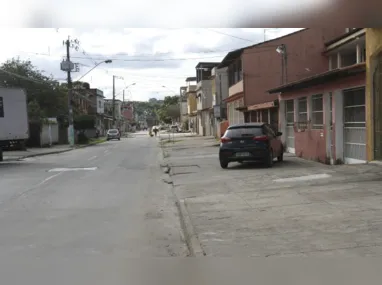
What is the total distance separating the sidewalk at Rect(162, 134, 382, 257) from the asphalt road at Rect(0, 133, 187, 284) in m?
0.51

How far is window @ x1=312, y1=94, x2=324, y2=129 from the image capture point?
1720cm

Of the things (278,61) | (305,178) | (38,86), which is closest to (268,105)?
(278,61)

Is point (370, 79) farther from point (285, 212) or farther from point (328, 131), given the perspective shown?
point (285, 212)

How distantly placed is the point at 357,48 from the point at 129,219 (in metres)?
17.1

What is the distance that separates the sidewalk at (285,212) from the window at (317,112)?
3.16 meters

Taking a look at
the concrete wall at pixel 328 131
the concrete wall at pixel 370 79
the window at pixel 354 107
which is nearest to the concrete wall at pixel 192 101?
the concrete wall at pixel 328 131

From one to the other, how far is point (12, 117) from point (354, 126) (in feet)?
53.3

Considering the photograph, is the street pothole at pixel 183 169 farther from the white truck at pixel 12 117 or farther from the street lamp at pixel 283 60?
the street lamp at pixel 283 60

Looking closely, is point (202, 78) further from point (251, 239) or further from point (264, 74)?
point (251, 239)

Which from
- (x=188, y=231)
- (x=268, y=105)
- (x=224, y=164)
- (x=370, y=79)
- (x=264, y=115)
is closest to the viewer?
(x=188, y=231)

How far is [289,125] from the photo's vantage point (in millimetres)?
22031

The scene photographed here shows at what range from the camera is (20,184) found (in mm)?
13812

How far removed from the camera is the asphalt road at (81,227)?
5.72m

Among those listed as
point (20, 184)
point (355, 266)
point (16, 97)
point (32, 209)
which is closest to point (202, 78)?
point (16, 97)
